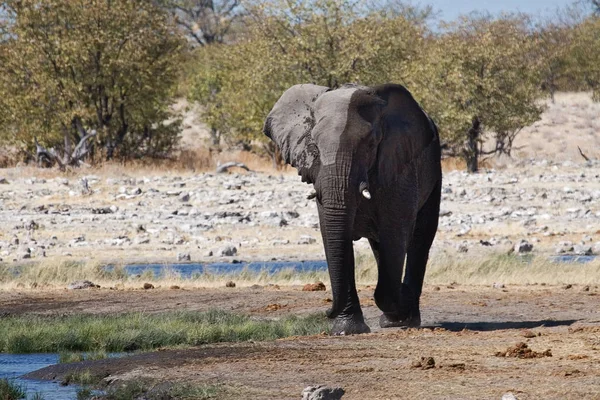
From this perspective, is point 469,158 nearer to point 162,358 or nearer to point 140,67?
point 140,67

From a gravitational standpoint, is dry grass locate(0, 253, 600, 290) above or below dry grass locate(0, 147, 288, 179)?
below

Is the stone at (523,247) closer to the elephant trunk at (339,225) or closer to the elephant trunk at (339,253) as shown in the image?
the elephant trunk at (339,253)

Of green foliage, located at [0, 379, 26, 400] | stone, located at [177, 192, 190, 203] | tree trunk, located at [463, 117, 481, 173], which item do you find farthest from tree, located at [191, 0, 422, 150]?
green foliage, located at [0, 379, 26, 400]

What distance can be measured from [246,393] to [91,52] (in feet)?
114

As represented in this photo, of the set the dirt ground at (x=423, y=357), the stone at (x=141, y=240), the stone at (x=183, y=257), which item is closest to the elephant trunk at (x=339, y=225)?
the dirt ground at (x=423, y=357)

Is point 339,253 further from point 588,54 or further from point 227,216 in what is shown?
point 588,54

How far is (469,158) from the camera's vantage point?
43188 mm

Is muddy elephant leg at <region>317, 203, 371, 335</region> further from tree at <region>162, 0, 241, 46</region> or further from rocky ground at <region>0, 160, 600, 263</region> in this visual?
tree at <region>162, 0, 241, 46</region>

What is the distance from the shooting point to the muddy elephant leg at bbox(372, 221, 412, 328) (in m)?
12.7

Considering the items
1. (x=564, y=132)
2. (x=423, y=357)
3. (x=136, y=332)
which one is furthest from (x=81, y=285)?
(x=564, y=132)

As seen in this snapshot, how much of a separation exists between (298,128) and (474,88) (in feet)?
103

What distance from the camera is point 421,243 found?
14.4m

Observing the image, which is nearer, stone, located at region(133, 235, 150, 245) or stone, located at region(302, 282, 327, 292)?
stone, located at region(302, 282, 327, 292)

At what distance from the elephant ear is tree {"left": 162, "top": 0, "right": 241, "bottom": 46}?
2818 inches
